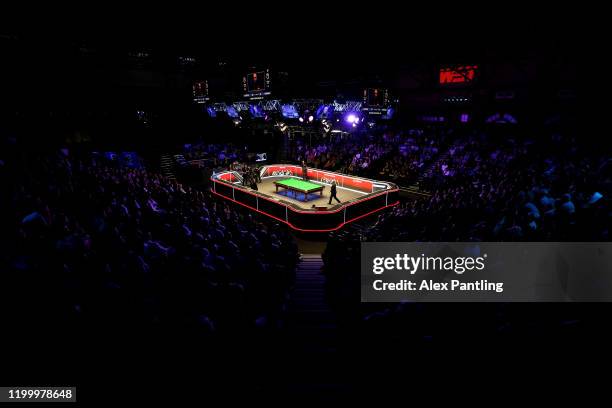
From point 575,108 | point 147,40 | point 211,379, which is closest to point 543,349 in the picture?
point 211,379

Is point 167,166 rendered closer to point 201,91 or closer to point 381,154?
point 201,91

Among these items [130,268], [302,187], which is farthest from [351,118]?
[130,268]

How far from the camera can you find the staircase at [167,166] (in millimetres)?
22422

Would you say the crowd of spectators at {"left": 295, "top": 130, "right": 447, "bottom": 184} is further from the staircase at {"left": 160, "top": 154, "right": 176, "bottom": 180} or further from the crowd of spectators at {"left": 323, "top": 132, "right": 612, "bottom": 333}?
the staircase at {"left": 160, "top": 154, "right": 176, "bottom": 180}

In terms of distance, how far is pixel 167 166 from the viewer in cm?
2328

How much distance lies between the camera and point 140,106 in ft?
84.6

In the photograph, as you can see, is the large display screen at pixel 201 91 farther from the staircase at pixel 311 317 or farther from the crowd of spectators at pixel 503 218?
the staircase at pixel 311 317

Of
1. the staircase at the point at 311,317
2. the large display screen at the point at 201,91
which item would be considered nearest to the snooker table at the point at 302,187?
the staircase at the point at 311,317

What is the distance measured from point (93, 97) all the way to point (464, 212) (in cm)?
2435

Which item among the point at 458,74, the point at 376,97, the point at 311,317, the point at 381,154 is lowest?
the point at 311,317

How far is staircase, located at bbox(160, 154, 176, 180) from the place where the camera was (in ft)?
73.6

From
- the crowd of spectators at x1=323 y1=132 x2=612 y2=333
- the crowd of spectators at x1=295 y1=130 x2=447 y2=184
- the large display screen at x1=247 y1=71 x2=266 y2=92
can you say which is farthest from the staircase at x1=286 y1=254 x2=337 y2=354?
the crowd of spectators at x1=295 y1=130 x2=447 y2=184

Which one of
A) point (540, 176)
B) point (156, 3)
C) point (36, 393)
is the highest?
point (156, 3)

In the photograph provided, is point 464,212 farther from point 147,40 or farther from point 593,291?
point 147,40
